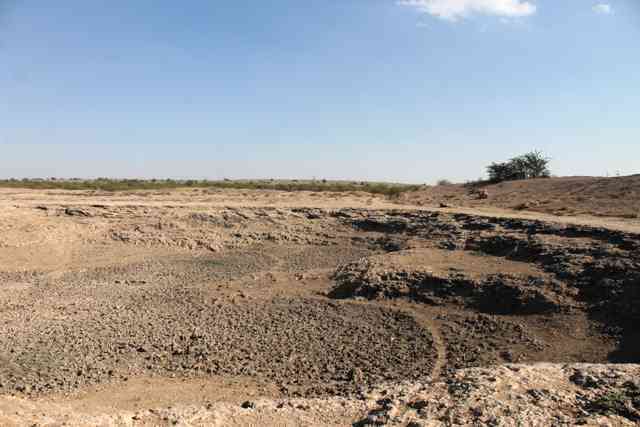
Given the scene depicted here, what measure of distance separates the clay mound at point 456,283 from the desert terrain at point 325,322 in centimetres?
4

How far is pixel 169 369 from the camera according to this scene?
21.7 feet

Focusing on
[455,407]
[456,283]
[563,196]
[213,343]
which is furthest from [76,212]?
[563,196]

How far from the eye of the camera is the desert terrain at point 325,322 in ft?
15.0

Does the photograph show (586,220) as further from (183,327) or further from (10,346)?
(10,346)

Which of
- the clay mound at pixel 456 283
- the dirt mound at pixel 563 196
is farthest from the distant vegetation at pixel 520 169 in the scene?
the clay mound at pixel 456 283

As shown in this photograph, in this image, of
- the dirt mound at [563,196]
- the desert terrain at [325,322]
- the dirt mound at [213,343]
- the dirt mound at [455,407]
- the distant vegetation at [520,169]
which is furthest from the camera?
the distant vegetation at [520,169]

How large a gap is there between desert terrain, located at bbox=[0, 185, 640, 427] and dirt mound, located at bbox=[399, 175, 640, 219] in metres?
0.32

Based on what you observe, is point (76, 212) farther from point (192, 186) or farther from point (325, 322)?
point (192, 186)

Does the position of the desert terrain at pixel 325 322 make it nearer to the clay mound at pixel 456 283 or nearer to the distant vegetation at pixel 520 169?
the clay mound at pixel 456 283

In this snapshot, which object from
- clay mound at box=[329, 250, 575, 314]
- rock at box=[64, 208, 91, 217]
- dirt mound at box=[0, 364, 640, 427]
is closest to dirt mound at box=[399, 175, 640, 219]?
clay mound at box=[329, 250, 575, 314]

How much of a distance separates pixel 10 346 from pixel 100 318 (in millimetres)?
1547

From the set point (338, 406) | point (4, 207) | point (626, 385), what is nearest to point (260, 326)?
point (338, 406)

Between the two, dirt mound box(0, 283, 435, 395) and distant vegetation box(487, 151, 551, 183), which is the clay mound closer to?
dirt mound box(0, 283, 435, 395)

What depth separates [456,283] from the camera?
9.27 metres
